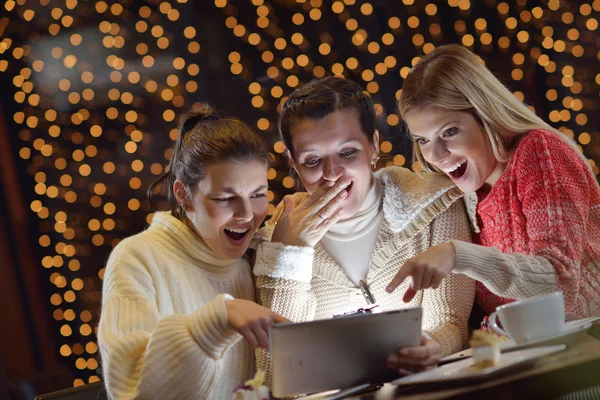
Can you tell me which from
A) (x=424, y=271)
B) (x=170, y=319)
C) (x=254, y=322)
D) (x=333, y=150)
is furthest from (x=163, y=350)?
(x=333, y=150)

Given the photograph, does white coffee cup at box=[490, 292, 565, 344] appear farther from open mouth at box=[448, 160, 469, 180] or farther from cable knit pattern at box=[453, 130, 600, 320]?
open mouth at box=[448, 160, 469, 180]

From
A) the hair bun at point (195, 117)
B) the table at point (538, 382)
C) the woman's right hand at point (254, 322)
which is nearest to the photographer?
the table at point (538, 382)

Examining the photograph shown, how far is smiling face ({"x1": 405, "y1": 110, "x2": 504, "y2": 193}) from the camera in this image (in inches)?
57.2

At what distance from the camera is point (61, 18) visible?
7.36 feet

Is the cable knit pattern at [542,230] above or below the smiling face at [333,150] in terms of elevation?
below

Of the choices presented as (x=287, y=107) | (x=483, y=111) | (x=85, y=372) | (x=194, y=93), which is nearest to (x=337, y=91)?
(x=287, y=107)

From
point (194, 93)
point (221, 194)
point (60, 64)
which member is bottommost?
point (221, 194)

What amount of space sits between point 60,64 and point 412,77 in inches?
48.0

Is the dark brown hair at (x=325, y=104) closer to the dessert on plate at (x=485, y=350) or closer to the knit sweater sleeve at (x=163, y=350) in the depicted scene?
the knit sweater sleeve at (x=163, y=350)

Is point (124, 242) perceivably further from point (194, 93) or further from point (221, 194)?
point (194, 93)

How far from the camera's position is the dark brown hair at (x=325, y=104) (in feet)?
4.91

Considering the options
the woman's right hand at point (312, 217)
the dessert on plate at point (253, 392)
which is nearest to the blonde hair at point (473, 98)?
the woman's right hand at point (312, 217)

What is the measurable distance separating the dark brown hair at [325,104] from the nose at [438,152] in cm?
15

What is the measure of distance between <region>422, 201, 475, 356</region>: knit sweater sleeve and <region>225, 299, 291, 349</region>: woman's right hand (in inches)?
16.9
